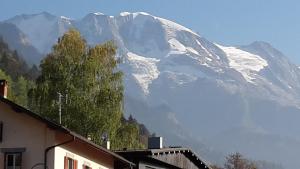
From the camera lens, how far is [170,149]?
55.8 m

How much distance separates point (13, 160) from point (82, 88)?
36.5m

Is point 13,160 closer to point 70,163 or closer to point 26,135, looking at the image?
point 26,135

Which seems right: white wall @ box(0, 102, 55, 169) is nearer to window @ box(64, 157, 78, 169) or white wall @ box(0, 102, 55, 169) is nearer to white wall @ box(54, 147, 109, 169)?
white wall @ box(54, 147, 109, 169)

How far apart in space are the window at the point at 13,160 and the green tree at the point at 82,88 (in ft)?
97.3

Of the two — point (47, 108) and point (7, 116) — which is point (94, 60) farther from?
point (7, 116)

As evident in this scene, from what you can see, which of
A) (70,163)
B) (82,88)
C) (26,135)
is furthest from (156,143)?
(26,135)

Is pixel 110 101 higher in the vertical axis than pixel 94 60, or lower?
lower

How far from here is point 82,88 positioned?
250 ft

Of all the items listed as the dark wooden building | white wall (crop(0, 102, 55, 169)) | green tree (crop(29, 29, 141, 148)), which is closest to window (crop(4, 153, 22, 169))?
white wall (crop(0, 102, 55, 169))

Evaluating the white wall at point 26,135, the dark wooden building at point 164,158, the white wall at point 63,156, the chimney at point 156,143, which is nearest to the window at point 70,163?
the white wall at point 63,156

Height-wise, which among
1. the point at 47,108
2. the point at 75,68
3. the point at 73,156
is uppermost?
the point at 75,68

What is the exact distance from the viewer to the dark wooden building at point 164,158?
51772mm

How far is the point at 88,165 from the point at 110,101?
31.5 m

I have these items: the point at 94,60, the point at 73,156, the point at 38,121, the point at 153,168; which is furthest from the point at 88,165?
the point at 94,60
